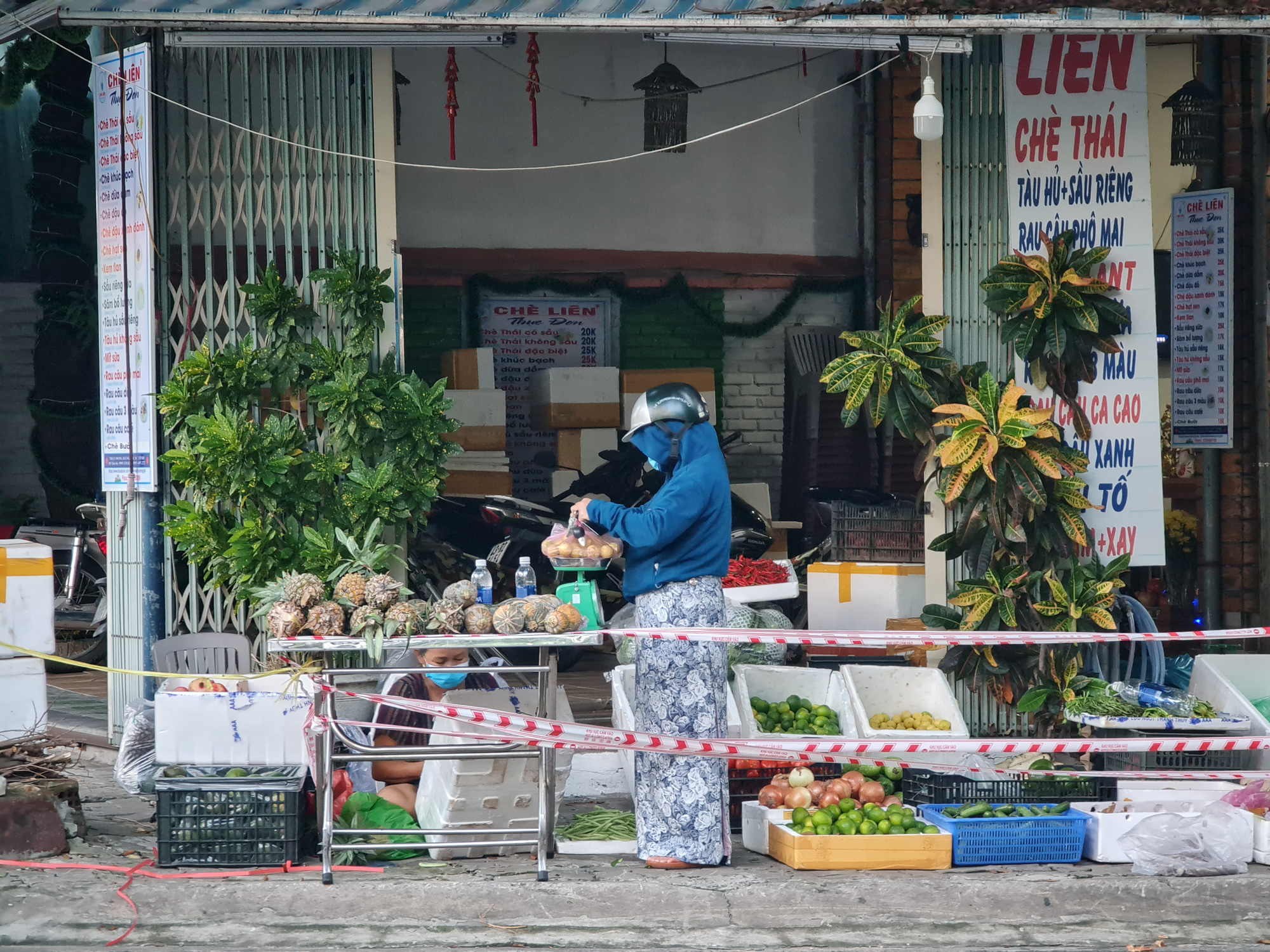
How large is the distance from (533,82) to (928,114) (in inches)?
161

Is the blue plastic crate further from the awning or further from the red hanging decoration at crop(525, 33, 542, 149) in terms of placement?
the red hanging decoration at crop(525, 33, 542, 149)

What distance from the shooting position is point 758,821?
5.46 m

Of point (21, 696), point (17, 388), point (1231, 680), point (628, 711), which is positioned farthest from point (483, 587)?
point (17, 388)

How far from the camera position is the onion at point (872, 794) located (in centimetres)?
554

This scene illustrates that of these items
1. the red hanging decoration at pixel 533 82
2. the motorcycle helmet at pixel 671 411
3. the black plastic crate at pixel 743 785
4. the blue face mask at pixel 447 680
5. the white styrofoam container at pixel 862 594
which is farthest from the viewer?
the red hanging decoration at pixel 533 82

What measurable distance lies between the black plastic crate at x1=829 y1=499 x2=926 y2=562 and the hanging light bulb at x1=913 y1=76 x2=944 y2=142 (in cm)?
217

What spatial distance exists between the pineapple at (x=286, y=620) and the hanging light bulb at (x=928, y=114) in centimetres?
370

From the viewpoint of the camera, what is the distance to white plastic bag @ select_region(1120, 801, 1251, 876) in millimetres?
5027

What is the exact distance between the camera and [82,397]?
11.2 metres

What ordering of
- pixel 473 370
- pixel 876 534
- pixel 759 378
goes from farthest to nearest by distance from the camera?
pixel 759 378
pixel 473 370
pixel 876 534

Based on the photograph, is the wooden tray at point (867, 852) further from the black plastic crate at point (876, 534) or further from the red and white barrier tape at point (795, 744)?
the black plastic crate at point (876, 534)

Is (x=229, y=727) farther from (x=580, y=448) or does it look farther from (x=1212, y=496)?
(x=1212, y=496)

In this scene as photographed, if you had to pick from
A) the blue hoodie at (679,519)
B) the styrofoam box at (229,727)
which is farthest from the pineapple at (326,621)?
the blue hoodie at (679,519)

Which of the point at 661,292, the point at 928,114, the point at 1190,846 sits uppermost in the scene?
the point at 928,114
